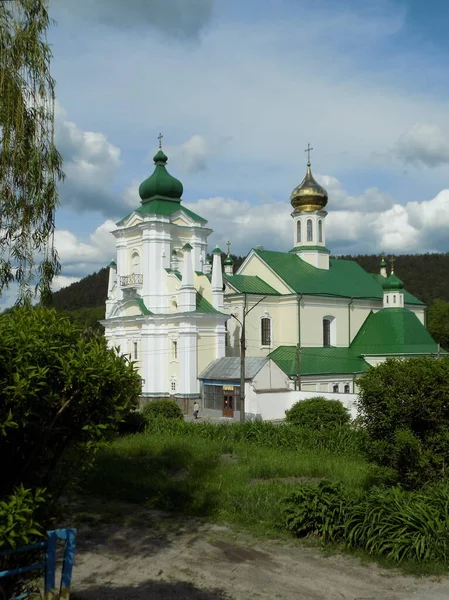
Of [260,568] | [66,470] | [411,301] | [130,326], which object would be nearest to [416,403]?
[260,568]

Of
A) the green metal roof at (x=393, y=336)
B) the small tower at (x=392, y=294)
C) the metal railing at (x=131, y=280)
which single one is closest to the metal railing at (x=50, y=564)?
the metal railing at (x=131, y=280)

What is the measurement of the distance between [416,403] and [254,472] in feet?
17.4

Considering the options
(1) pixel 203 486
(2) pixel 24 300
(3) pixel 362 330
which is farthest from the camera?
(3) pixel 362 330

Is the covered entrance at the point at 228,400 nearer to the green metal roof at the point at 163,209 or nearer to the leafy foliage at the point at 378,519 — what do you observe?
the green metal roof at the point at 163,209

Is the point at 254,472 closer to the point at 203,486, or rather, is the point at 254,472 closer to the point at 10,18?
the point at 203,486

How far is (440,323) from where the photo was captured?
70062 millimetres

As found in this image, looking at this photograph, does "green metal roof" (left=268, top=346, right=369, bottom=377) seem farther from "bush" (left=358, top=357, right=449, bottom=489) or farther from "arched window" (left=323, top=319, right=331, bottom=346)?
"bush" (left=358, top=357, right=449, bottom=489)

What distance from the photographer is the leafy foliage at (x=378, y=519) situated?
A: 842 cm

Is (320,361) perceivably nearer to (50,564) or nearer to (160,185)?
(160,185)

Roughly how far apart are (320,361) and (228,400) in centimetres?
667

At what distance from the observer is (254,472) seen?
46.6ft

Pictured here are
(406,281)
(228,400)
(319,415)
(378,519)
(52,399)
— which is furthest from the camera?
(406,281)

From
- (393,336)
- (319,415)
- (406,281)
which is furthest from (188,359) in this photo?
(406,281)

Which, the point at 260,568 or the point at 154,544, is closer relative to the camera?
the point at 260,568
